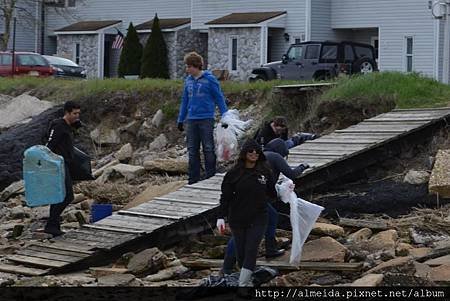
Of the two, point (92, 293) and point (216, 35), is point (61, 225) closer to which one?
point (92, 293)

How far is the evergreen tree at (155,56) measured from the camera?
38.3 metres

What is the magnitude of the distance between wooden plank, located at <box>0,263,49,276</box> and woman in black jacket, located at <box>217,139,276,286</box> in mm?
2294

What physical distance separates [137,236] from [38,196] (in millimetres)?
1626

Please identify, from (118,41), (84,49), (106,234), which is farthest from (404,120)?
(84,49)

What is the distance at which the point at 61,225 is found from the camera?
14.0 metres

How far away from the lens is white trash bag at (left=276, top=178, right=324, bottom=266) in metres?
10.9

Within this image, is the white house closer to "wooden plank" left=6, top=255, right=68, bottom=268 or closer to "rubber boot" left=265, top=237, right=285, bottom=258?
"rubber boot" left=265, top=237, right=285, bottom=258

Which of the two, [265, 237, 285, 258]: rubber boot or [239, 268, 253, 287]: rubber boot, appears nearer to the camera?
[239, 268, 253, 287]: rubber boot

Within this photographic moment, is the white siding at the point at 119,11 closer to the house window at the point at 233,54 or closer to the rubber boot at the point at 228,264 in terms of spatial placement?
the house window at the point at 233,54

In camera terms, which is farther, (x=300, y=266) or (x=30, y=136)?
(x=30, y=136)

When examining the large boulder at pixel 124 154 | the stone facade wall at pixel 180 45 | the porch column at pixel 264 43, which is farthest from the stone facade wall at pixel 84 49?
the large boulder at pixel 124 154

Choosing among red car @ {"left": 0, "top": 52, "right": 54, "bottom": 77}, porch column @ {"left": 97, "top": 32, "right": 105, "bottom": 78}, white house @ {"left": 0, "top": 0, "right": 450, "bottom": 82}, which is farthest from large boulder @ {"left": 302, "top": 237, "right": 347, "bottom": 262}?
porch column @ {"left": 97, "top": 32, "right": 105, "bottom": 78}

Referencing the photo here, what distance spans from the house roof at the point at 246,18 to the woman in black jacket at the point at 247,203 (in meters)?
27.7

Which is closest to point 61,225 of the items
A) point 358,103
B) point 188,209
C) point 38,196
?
point 38,196
